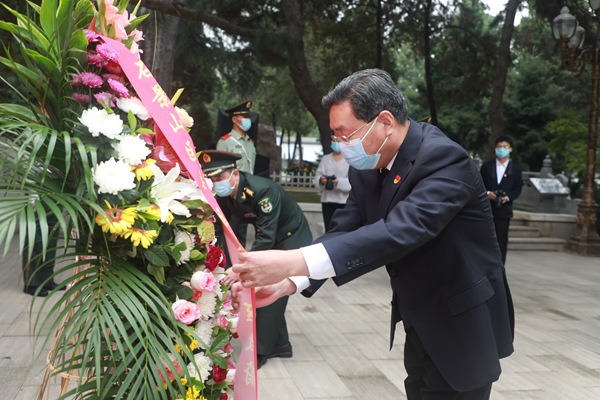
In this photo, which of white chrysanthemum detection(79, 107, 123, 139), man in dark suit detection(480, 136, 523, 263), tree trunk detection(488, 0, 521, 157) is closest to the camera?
white chrysanthemum detection(79, 107, 123, 139)

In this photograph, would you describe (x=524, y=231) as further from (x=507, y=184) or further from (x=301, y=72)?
(x=301, y=72)

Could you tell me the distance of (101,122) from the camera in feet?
6.66

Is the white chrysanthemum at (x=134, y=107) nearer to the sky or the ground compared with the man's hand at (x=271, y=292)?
nearer to the sky

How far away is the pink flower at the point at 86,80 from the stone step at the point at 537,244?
10.9 metres

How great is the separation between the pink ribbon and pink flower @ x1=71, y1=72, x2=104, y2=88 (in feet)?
0.33

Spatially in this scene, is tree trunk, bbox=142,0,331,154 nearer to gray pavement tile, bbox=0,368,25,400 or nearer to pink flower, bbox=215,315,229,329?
gray pavement tile, bbox=0,368,25,400

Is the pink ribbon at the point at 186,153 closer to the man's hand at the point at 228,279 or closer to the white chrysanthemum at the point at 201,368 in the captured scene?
the man's hand at the point at 228,279

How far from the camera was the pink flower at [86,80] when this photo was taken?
2.10 m

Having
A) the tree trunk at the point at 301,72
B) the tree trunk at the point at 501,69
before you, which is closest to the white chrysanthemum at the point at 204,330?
the tree trunk at the point at 301,72

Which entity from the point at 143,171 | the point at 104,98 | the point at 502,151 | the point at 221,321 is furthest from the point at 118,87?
the point at 502,151

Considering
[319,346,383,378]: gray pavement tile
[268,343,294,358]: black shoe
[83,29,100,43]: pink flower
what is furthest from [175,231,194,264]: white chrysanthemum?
[268,343,294,358]: black shoe

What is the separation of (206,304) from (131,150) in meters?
0.62

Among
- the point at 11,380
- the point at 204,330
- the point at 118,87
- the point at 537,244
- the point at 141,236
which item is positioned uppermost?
the point at 118,87

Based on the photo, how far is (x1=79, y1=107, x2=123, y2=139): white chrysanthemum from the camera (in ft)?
6.62
